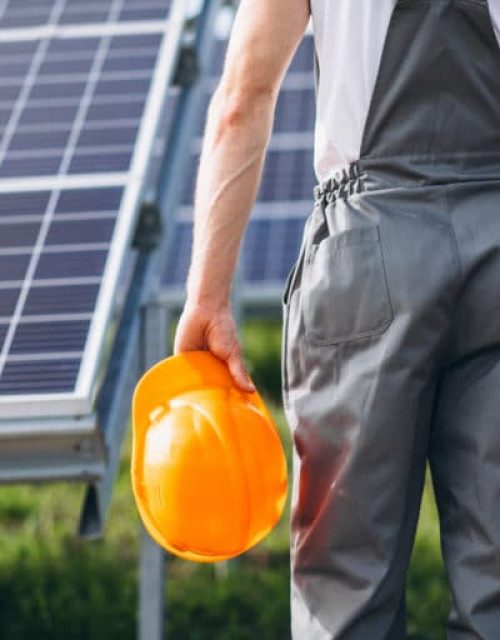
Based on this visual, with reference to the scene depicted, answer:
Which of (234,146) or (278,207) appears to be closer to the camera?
(234,146)

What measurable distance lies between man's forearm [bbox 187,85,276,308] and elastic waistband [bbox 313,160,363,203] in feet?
0.49

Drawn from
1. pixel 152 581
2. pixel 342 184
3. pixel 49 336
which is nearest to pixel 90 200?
A: pixel 49 336

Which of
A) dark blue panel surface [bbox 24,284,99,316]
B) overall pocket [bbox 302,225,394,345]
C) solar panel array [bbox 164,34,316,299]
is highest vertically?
overall pocket [bbox 302,225,394,345]

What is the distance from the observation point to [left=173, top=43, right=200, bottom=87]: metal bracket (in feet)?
18.8

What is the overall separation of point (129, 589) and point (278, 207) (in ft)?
11.8

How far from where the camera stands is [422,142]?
9.68 feet

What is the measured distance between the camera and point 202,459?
3.30m

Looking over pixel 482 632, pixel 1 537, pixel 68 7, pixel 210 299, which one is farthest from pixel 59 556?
pixel 482 632

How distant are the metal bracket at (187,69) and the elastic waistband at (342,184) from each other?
105 inches

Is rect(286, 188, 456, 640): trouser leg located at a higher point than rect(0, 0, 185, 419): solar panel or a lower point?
higher

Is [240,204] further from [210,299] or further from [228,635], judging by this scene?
[228,635]

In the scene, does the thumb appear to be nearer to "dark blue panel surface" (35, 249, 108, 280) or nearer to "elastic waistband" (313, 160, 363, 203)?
"elastic waistband" (313, 160, 363, 203)

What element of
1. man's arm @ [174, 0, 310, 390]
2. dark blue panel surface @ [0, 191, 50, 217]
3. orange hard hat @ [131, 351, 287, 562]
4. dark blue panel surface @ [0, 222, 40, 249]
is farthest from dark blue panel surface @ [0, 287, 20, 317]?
man's arm @ [174, 0, 310, 390]

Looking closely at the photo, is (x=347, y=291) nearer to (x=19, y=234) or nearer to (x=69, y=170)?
(x=19, y=234)
